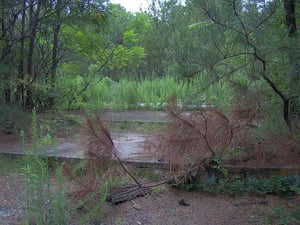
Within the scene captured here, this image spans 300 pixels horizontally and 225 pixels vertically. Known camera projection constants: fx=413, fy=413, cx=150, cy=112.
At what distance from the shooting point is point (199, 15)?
10.3 ft

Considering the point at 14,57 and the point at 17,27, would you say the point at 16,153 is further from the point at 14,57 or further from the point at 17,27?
the point at 17,27

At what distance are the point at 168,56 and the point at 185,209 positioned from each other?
259 cm

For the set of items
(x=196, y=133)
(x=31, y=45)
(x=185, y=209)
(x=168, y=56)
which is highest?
(x=31, y=45)

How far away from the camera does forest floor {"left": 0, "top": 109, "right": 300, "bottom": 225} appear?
2.92m

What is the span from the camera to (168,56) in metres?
5.30

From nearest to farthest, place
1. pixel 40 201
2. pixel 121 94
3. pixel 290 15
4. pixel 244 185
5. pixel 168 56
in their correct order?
pixel 40 201, pixel 290 15, pixel 244 185, pixel 168 56, pixel 121 94

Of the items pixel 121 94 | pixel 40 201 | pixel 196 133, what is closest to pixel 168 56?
pixel 196 133

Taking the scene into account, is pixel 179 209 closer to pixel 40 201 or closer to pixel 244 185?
pixel 244 185

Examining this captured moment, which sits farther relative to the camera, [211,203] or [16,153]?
[16,153]

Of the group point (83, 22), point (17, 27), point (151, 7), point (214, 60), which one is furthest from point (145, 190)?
point (151, 7)

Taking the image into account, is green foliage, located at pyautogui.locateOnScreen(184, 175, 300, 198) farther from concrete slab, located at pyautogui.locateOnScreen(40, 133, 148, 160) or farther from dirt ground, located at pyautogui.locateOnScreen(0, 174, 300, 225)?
concrete slab, located at pyautogui.locateOnScreen(40, 133, 148, 160)

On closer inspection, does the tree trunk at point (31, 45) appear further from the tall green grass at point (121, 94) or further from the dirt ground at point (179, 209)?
the dirt ground at point (179, 209)

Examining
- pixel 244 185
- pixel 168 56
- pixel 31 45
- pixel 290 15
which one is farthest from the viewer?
pixel 31 45

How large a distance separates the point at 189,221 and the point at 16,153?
2.56 meters
